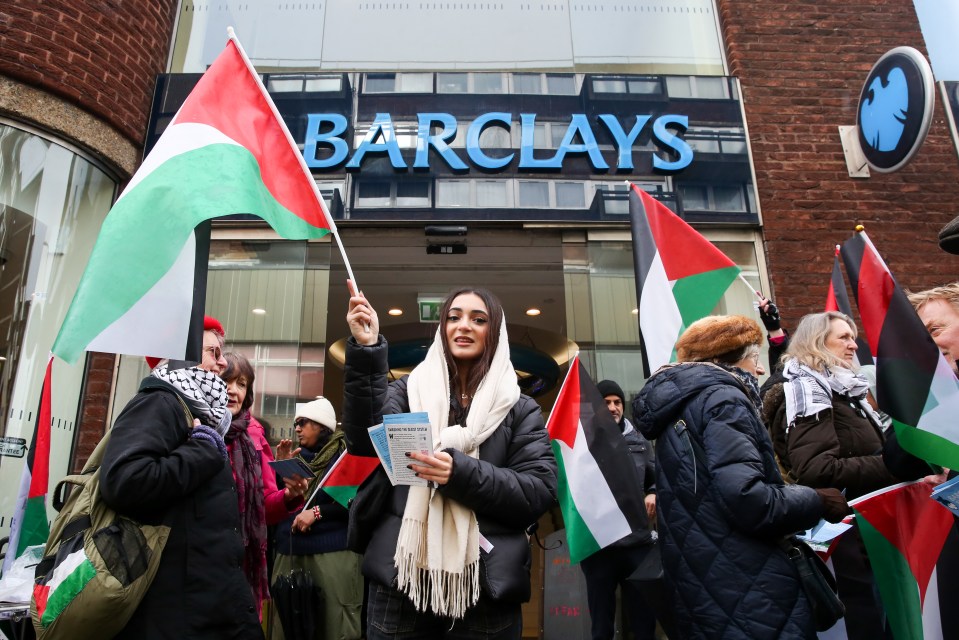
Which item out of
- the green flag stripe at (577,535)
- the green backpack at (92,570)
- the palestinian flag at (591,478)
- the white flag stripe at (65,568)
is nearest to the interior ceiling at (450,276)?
the palestinian flag at (591,478)

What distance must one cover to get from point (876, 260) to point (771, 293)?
3382 mm

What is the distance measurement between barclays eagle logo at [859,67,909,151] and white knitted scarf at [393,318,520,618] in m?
5.28

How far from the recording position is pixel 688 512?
258 centimetres

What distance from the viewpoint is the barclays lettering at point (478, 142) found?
6855 mm

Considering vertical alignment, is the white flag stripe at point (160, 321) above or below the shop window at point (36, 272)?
below

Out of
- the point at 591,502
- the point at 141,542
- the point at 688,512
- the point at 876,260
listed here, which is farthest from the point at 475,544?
the point at 876,260

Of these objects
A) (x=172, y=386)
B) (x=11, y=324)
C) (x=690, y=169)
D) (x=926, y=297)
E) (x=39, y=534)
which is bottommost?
(x=39, y=534)

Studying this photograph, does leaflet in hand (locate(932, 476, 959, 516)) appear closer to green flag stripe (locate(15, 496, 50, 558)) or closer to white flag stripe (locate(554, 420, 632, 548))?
white flag stripe (locate(554, 420, 632, 548))

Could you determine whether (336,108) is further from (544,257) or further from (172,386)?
(172,386)

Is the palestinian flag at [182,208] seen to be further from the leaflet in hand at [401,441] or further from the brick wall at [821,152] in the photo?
the brick wall at [821,152]

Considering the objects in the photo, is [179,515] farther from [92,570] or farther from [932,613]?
[932,613]

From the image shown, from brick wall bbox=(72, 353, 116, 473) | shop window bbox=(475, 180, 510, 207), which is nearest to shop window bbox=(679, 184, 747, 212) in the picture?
shop window bbox=(475, 180, 510, 207)

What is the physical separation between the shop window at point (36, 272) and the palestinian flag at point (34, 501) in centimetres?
182

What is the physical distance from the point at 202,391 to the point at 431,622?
3.82 ft
